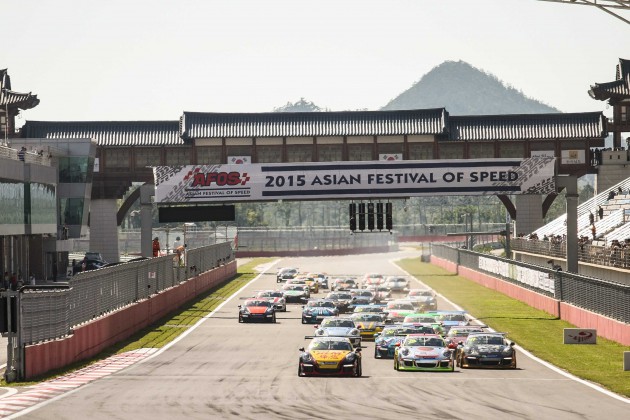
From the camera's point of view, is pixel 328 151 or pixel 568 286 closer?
pixel 568 286

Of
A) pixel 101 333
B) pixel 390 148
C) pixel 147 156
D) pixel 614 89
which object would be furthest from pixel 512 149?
pixel 101 333

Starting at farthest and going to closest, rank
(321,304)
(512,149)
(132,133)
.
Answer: (132,133) → (512,149) → (321,304)

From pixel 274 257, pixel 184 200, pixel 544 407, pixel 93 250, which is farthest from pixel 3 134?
pixel 544 407

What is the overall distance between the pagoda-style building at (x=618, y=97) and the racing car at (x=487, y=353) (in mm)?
63366

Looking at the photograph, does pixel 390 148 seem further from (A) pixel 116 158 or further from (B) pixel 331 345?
(B) pixel 331 345

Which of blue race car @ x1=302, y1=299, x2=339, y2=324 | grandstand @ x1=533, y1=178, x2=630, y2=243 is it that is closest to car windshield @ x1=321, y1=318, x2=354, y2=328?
blue race car @ x1=302, y1=299, x2=339, y2=324

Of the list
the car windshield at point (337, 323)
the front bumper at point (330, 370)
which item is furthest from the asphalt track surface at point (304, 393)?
the car windshield at point (337, 323)

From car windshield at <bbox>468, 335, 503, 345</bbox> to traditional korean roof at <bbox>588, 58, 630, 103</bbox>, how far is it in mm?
63353

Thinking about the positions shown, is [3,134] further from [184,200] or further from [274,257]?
[274,257]

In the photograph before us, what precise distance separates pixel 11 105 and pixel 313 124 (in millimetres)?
27234

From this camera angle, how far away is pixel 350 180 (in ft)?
204

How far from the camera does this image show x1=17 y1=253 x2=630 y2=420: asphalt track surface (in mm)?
25984

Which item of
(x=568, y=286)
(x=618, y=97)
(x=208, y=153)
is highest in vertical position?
(x=618, y=97)

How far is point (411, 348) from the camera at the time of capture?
3691 cm
